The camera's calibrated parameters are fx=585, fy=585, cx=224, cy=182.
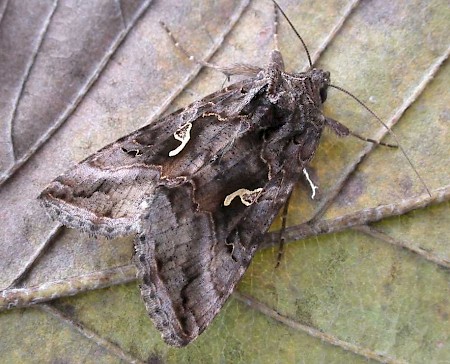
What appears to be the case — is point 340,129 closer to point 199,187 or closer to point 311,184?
point 311,184

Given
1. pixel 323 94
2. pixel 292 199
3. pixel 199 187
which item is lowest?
pixel 292 199

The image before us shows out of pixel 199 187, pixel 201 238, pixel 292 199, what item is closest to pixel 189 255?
pixel 201 238

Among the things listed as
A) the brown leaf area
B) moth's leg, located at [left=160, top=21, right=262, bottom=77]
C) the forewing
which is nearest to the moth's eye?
the brown leaf area

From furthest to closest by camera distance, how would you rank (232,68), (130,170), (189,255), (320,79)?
(232,68) < (320,79) < (130,170) < (189,255)

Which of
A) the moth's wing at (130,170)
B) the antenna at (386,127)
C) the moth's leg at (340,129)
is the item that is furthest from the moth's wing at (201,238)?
the antenna at (386,127)

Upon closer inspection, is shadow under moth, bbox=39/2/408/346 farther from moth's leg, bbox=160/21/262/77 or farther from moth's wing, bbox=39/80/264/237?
moth's leg, bbox=160/21/262/77

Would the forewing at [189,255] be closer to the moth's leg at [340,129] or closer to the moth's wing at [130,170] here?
the moth's wing at [130,170]

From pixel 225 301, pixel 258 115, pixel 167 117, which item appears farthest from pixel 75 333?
pixel 258 115
